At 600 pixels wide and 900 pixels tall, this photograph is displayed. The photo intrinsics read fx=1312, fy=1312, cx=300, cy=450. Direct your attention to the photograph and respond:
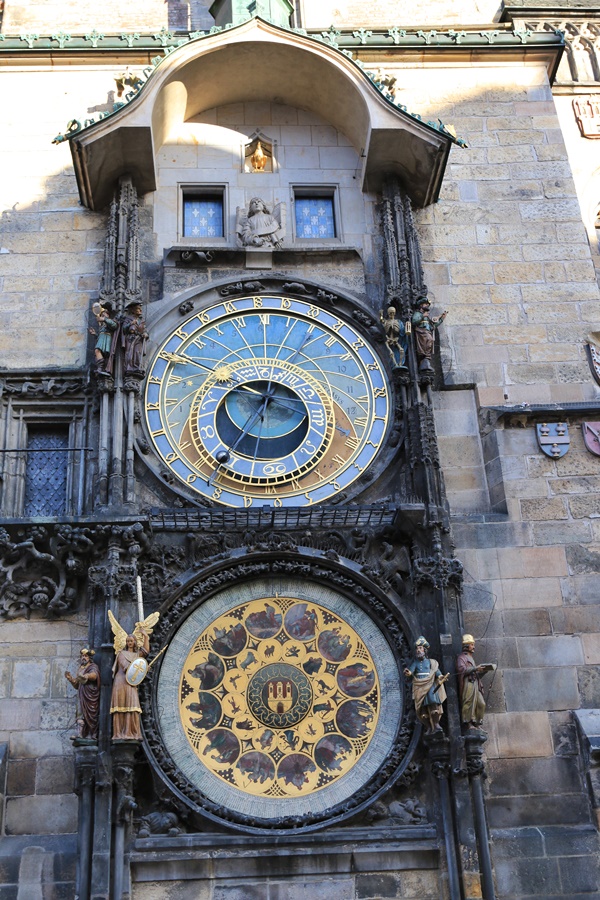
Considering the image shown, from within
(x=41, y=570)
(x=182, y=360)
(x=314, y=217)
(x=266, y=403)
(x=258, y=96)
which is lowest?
(x=41, y=570)

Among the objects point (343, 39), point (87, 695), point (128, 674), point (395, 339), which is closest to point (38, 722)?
point (87, 695)

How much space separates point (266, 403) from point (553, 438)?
8.59 feet

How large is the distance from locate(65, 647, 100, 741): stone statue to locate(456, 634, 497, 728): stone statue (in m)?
2.80

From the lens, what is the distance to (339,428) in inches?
465

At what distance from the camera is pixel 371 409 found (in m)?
11.9

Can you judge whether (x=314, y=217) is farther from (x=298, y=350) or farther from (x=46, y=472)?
(x=46, y=472)

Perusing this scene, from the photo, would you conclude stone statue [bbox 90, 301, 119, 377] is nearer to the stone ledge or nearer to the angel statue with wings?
the angel statue with wings

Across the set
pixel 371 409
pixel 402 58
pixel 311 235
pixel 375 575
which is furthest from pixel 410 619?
pixel 402 58

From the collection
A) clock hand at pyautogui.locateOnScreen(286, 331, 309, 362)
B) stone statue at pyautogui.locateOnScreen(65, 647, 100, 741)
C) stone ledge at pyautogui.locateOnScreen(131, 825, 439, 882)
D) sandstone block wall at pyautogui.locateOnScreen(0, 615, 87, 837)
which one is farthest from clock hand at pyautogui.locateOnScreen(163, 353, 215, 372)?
stone ledge at pyautogui.locateOnScreen(131, 825, 439, 882)

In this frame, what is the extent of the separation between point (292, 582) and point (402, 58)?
6.28m

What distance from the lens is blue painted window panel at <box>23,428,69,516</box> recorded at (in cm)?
1158

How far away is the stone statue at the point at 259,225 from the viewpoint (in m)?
12.6

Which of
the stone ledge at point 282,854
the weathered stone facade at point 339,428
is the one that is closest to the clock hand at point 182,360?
the weathered stone facade at point 339,428

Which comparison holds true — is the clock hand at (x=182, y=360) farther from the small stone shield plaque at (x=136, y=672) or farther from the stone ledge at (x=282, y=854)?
the stone ledge at (x=282, y=854)
